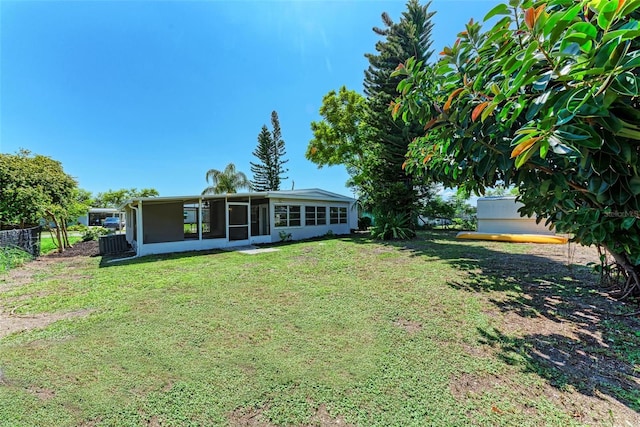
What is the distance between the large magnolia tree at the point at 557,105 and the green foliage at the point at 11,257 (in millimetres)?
10922

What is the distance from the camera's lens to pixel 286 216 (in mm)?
13812

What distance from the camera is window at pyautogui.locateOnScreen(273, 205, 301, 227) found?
1339 cm

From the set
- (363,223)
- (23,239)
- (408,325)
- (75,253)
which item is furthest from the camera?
(363,223)

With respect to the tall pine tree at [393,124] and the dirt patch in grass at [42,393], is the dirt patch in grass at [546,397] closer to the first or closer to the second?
the dirt patch in grass at [42,393]

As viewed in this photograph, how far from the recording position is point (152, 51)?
10.5m

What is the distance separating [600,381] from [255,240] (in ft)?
37.9

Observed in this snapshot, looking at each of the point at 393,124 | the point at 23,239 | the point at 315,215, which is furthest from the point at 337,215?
the point at 23,239

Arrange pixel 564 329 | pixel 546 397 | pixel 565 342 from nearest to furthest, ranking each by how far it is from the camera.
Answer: pixel 546 397 → pixel 565 342 → pixel 564 329

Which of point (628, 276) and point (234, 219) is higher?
point (234, 219)

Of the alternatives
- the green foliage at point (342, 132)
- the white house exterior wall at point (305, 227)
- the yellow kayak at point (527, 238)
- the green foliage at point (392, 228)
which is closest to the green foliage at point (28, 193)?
the white house exterior wall at point (305, 227)

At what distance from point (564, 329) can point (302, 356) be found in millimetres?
3192

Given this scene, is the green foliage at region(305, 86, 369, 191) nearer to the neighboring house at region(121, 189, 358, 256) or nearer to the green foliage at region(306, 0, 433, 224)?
the green foliage at region(306, 0, 433, 224)

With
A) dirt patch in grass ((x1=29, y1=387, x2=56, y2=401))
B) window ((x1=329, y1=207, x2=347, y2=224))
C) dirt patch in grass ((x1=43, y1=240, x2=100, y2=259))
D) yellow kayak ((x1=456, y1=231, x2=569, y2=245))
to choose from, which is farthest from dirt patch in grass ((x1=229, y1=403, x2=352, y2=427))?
window ((x1=329, y1=207, x2=347, y2=224))

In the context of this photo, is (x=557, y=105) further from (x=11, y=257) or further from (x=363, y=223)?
(x=363, y=223)
